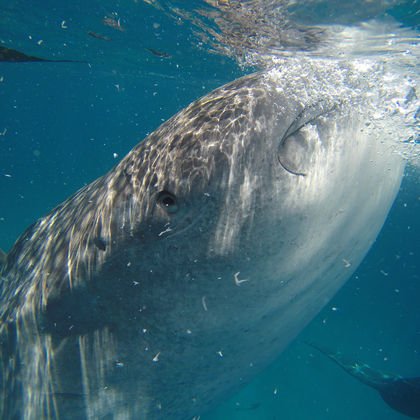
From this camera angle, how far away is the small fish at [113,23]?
13.8 meters

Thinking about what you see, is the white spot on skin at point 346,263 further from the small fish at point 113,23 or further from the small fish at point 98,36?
the small fish at point 98,36

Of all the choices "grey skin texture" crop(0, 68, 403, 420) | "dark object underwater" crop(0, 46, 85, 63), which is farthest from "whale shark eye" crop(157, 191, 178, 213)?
"dark object underwater" crop(0, 46, 85, 63)

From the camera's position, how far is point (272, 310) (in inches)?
86.7

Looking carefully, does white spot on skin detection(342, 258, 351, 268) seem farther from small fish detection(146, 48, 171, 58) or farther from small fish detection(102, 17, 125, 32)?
small fish detection(146, 48, 171, 58)

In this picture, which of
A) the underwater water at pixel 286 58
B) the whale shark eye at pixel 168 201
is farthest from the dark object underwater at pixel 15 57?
the whale shark eye at pixel 168 201

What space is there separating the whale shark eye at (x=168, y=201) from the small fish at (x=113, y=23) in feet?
49.8

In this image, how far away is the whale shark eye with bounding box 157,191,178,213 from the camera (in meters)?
1.63

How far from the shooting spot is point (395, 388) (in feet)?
26.1

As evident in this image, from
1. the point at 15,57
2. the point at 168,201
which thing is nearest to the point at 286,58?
the point at 168,201

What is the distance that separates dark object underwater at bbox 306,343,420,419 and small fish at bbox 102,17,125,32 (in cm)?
1635

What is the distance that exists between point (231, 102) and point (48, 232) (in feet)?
7.30

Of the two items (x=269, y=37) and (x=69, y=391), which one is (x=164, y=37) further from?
(x=69, y=391)

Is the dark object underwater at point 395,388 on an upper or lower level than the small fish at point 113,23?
lower

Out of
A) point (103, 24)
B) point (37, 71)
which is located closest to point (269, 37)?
point (103, 24)
